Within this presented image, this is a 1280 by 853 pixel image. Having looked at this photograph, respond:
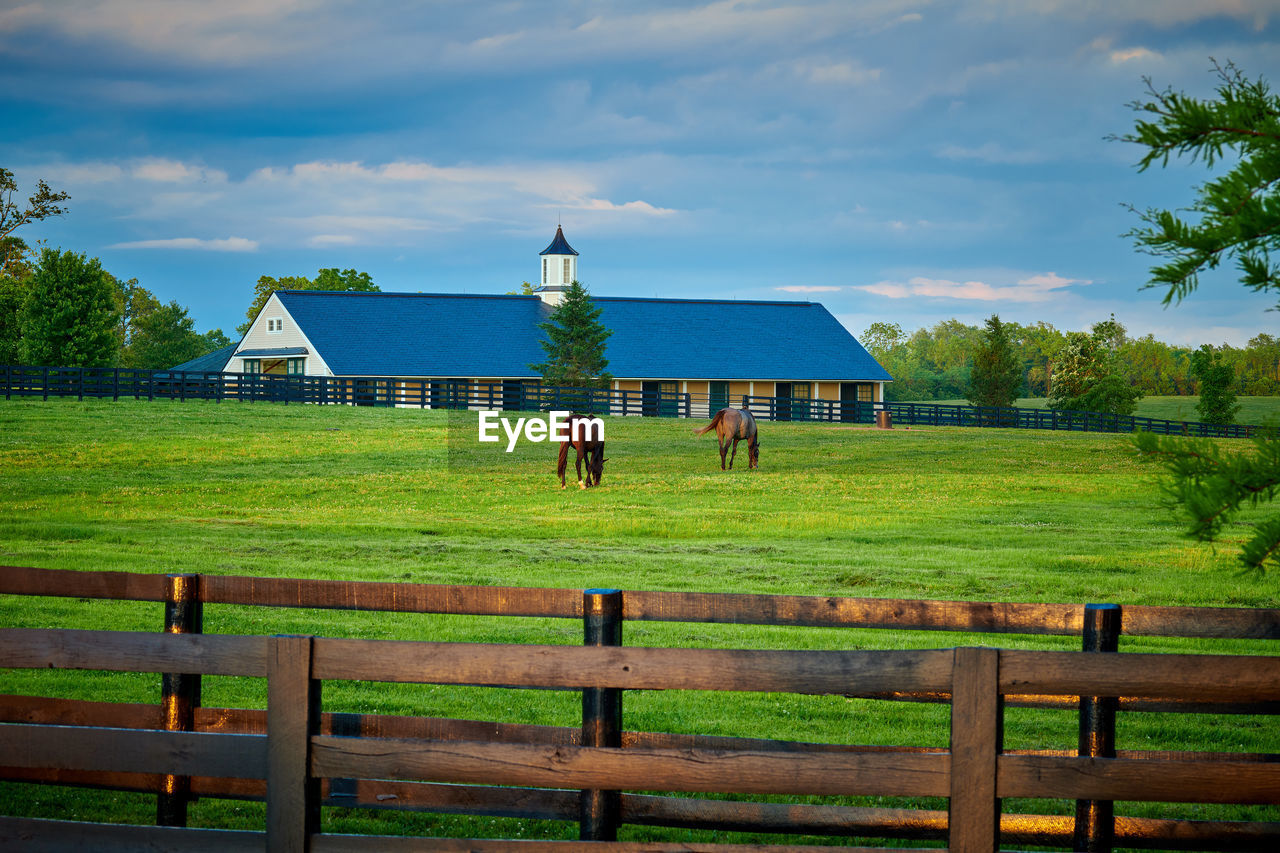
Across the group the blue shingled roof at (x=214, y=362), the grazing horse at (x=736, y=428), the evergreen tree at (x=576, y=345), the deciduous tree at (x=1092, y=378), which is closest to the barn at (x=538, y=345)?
the blue shingled roof at (x=214, y=362)

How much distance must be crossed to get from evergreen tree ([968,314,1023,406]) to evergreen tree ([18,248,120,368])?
50153 mm

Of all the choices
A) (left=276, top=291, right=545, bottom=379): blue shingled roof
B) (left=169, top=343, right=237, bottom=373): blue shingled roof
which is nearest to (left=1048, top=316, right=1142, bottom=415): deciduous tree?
(left=276, top=291, right=545, bottom=379): blue shingled roof

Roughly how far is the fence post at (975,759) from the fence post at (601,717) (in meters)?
1.42

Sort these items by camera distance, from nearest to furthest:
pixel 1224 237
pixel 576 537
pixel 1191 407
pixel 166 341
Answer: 1. pixel 1224 237
2. pixel 576 537
3. pixel 1191 407
4. pixel 166 341

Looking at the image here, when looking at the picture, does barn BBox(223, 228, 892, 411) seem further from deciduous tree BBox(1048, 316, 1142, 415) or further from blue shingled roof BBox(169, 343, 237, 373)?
deciduous tree BBox(1048, 316, 1142, 415)

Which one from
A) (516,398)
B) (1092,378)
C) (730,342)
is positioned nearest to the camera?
(516,398)

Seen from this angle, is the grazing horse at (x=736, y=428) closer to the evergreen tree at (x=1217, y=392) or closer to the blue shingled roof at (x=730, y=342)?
the blue shingled roof at (x=730, y=342)

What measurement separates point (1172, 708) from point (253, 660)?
4686 millimetres

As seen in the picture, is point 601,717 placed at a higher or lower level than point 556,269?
lower

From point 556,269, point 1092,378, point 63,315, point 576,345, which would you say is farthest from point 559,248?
point 1092,378

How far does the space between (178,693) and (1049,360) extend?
9923cm

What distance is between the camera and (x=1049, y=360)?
9706 centimetres

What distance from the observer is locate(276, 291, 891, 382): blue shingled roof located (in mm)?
60188

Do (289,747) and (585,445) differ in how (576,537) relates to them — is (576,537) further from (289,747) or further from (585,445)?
(289,747)
